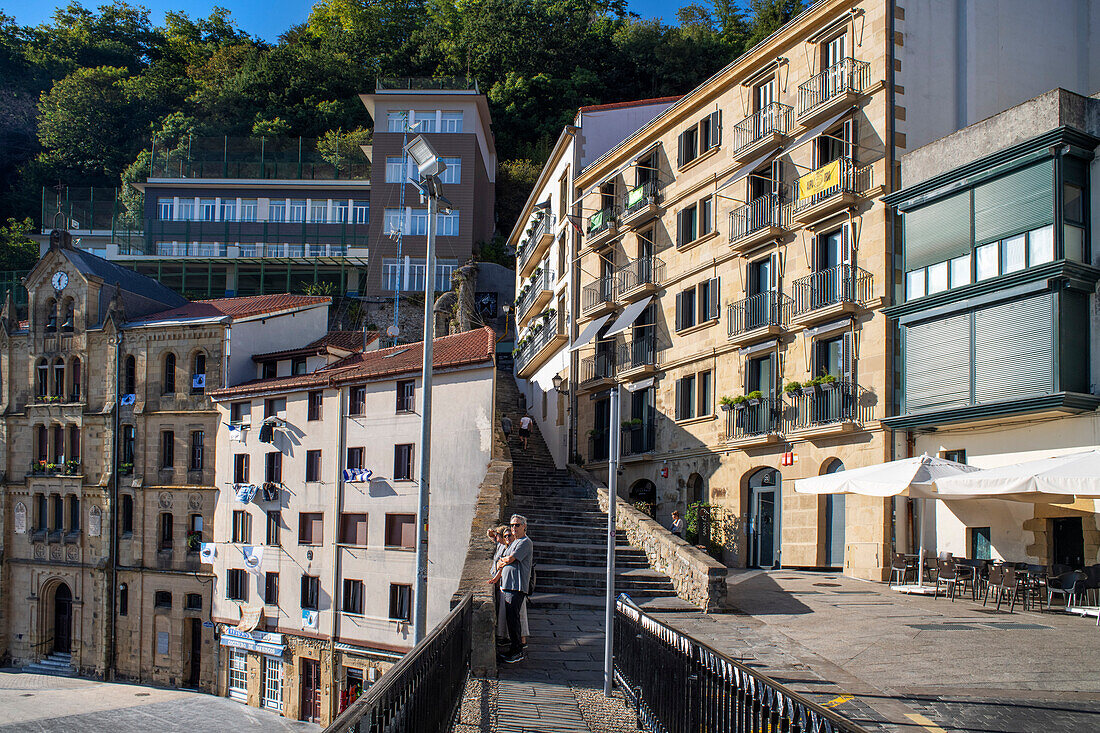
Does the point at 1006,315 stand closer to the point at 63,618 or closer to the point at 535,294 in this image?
the point at 535,294

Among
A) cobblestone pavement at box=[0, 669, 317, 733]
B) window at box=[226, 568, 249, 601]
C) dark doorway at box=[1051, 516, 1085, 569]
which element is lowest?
cobblestone pavement at box=[0, 669, 317, 733]

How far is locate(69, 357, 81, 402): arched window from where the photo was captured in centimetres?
5084

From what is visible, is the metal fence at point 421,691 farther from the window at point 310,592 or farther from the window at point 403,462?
the window at point 310,592

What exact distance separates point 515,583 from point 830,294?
16.4 m

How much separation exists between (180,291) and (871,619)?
5609 cm

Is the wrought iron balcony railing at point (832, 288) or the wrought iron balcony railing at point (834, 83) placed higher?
the wrought iron balcony railing at point (834, 83)

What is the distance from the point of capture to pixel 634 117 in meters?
42.8

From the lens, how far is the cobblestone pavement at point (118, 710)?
36406 mm

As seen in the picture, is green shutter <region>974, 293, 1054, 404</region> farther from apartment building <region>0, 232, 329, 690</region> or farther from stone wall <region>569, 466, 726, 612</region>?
apartment building <region>0, 232, 329, 690</region>

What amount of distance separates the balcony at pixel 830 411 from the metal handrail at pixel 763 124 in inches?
303

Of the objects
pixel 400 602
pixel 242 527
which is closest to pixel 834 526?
pixel 400 602

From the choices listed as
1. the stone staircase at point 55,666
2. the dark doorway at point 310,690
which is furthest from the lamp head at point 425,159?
the stone staircase at point 55,666

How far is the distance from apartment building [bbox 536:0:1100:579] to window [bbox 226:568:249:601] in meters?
17.9

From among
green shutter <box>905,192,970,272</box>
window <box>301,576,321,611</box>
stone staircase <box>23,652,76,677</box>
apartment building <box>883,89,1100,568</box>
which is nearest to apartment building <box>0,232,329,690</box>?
stone staircase <box>23,652,76,677</box>
